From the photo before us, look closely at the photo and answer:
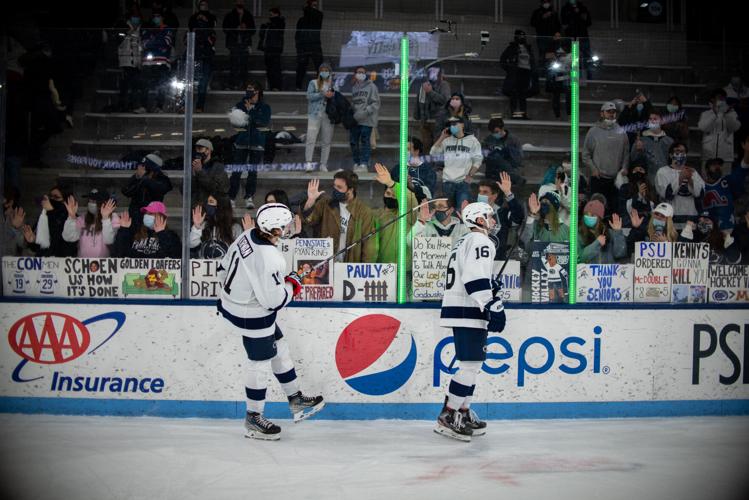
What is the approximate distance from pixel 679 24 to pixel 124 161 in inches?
326

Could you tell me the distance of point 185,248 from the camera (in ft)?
19.8

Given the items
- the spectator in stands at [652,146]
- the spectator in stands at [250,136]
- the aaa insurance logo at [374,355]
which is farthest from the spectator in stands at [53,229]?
the spectator in stands at [652,146]

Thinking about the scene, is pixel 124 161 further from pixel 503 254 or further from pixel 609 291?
pixel 609 291

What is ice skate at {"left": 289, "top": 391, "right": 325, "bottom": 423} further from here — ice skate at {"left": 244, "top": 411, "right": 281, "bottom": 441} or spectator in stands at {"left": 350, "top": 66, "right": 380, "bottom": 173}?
spectator in stands at {"left": 350, "top": 66, "right": 380, "bottom": 173}

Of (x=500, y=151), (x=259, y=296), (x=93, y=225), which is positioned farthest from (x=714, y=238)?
(x=93, y=225)

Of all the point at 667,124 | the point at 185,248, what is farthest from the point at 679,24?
the point at 185,248

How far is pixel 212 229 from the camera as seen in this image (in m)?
6.00

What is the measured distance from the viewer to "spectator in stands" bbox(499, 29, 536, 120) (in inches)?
239

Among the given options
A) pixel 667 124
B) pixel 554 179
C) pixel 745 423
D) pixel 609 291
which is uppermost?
pixel 667 124

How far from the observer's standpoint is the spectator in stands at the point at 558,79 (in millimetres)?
6160

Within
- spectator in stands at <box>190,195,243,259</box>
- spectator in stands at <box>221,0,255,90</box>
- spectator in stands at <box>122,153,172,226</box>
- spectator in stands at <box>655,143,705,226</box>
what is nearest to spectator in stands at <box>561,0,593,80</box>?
spectator in stands at <box>655,143,705,226</box>

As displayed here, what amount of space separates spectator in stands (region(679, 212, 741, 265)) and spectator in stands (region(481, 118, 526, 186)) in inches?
51.6

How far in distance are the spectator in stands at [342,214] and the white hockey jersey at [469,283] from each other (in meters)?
0.68

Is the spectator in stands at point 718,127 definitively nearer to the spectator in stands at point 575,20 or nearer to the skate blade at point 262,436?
the skate blade at point 262,436
